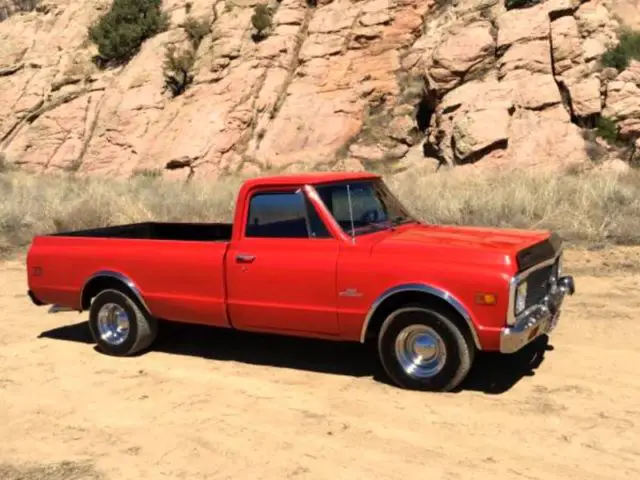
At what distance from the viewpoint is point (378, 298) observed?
561 centimetres

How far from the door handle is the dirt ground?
1018 millimetres

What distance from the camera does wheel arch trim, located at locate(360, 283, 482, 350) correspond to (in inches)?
208

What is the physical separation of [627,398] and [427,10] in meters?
21.8

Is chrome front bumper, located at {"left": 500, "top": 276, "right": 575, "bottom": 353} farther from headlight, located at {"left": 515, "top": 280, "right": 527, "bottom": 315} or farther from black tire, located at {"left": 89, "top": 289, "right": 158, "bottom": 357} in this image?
black tire, located at {"left": 89, "top": 289, "right": 158, "bottom": 357}

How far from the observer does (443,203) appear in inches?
523

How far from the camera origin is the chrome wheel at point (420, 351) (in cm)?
553

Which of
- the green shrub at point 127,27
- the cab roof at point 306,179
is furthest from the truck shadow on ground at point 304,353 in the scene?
the green shrub at point 127,27

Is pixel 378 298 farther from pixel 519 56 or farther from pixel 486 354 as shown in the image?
pixel 519 56

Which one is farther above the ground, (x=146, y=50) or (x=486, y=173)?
(x=146, y=50)

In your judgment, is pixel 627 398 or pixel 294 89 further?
pixel 294 89

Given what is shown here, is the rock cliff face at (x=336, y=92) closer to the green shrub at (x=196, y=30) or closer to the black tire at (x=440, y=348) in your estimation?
the green shrub at (x=196, y=30)

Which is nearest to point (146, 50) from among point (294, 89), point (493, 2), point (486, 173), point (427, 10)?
point (294, 89)

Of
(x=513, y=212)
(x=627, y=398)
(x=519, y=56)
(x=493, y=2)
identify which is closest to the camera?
(x=627, y=398)

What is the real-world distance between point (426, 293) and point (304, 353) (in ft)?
6.22
